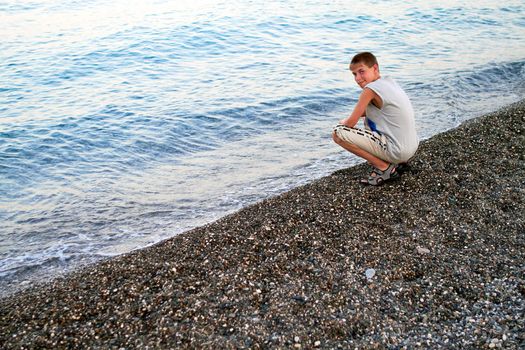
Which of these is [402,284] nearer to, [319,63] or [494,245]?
[494,245]

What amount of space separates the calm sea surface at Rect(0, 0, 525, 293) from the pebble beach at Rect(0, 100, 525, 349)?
1485 millimetres

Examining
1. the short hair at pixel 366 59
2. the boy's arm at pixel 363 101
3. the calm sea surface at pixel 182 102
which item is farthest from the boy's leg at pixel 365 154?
the calm sea surface at pixel 182 102

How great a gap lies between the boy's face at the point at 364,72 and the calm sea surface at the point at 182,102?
229 cm

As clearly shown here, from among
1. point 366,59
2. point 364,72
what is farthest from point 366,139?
point 366,59

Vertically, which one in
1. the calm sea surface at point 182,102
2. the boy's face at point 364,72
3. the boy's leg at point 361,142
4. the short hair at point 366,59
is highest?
the short hair at point 366,59

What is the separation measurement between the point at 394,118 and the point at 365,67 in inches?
29.0

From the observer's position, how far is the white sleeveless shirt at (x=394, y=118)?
5840 millimetres

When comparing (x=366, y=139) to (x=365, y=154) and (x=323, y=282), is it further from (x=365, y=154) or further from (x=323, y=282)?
(x=323, y=282)

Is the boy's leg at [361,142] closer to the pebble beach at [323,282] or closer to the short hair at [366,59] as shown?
the pebble beach at [323,282]

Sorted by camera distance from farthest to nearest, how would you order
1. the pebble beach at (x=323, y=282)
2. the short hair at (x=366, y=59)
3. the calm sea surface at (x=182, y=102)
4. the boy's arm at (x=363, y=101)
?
the calm sea surface at (x=182, y=102) < the short hair at (x=366, y=59) < the boy's arm at (x=363, y=101) < the pebble beach at (x=323, y=282)

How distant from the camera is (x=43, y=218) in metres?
7.11

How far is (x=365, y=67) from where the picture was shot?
5.95 meters

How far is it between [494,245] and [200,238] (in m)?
3.16

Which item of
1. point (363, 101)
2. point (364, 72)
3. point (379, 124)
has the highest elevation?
point (364, 72)
